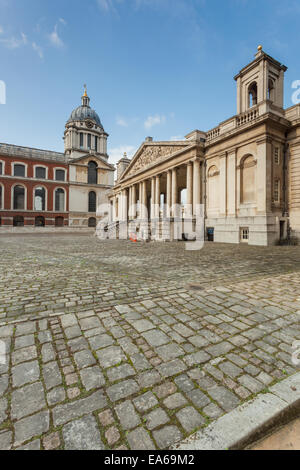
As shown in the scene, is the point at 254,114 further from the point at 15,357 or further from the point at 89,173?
the point at 89,173

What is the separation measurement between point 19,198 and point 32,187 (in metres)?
3.74

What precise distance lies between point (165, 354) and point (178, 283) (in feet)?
8.92

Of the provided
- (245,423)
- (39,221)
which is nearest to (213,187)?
A: (245,423)

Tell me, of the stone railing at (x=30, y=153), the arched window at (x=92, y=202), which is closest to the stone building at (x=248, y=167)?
the arched window at (x=92, y=202)

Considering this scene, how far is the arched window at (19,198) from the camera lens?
4750 centimetres

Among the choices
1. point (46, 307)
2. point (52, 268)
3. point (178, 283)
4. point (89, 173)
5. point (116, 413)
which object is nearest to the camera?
point (116, 413)

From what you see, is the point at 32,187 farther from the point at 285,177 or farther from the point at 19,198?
the point at 285,177

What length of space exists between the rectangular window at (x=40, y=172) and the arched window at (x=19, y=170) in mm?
2634

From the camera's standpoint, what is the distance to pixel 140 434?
1.44m

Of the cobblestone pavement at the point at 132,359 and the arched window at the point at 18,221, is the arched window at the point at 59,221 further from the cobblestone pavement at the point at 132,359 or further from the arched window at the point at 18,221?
the cobblestone pavement at the point at 132,359

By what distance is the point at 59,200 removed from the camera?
51.9 meters

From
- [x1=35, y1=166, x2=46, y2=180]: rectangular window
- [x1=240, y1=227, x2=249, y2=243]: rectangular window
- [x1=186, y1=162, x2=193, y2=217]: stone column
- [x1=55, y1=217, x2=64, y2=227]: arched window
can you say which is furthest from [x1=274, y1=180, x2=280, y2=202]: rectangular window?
[x1=35, y1=166, x2=46, y2=180]: rectangular window
